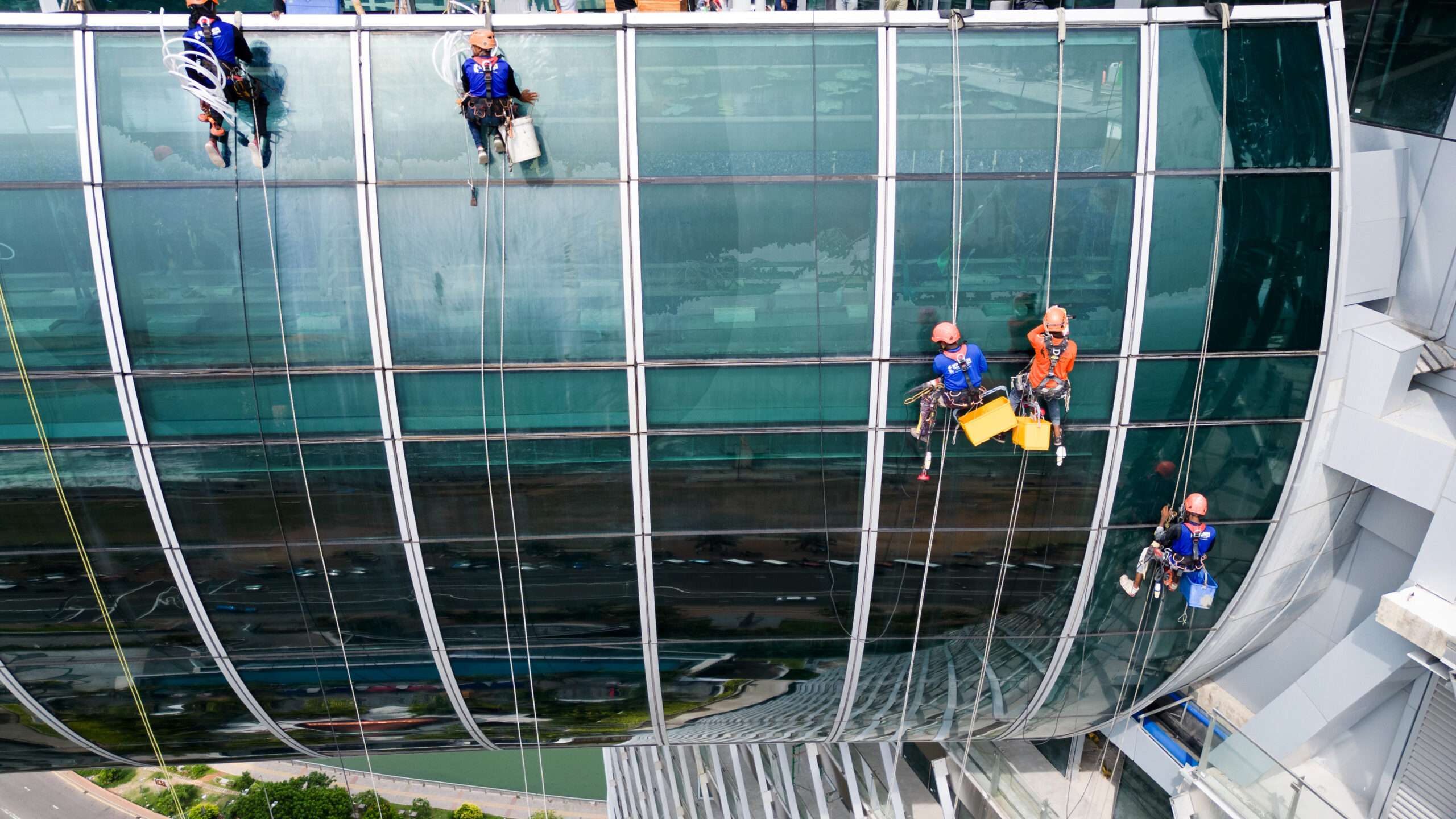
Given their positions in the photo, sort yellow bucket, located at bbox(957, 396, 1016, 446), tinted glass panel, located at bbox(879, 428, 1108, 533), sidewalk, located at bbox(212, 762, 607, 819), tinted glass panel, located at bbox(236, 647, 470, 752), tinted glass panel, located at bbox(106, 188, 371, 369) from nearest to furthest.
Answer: tinted glass panel, located at bbox(106, 188, 371, 369) < yellow bucket, located at bbox(957, 396, 1016, 446) < tinted glass panel, located at bbox(879, 428, 1108, 533) < tinted glass panel, located at bbox(236, 647, 470, 752) < sidewalk, located at bbox(212, 762, 607, 819)

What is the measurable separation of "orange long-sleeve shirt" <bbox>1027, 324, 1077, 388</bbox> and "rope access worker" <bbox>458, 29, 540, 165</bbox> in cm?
852

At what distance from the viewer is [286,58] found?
1393 centimetres

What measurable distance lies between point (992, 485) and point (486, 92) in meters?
10.2

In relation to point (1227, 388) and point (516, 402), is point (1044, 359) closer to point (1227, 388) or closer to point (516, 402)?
point (1227, 388)

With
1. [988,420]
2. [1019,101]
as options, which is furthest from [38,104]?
[988,420]

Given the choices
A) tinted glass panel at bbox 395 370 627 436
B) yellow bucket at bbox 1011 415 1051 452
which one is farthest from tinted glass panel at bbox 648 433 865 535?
yellow bucket at bbox 1011 415 1051 452

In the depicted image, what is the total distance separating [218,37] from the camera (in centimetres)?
1309

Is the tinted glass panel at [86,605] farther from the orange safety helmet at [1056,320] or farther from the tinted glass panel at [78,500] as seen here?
the orange safety helmet at [1056,320]

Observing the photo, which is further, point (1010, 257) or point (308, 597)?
point (308, 597)

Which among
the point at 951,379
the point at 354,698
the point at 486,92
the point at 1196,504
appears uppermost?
the point at 486,92

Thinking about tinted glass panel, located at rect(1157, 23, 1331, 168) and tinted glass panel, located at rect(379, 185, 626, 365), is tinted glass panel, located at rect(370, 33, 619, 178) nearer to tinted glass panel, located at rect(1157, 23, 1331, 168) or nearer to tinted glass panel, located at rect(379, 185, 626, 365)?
tinted glass panel, located at rect(379, 185, 626, 365)

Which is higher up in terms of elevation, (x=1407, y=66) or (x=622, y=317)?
(x=1407, y=66)

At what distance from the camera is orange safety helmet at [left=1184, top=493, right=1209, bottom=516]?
1508cm

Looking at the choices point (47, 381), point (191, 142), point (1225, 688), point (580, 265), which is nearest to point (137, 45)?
point (191, 142)
